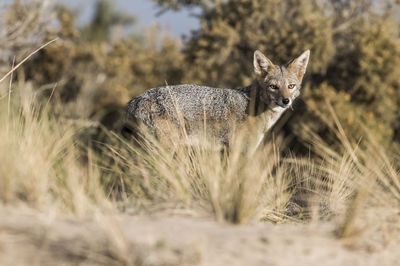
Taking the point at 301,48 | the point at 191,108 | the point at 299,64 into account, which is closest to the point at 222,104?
the point at 191,108

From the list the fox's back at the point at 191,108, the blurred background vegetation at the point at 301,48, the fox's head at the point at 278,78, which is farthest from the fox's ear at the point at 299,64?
the blurred background vegetation at the point at 301,48

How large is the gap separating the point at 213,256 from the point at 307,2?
49.1ft

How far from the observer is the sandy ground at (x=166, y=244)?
3.27 metres

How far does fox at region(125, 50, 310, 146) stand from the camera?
6.79 metres

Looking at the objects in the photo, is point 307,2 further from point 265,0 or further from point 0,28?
point 0,28

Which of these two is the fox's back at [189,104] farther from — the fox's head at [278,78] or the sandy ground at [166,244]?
the sandy ground at [166,244]

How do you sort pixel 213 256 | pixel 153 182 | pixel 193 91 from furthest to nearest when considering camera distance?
pixel 193 91 → pixel 153 182 → pixel 213 256

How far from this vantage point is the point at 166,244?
3305 millimetres

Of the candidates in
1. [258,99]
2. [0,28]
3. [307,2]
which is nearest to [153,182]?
[258,99]

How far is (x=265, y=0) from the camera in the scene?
1548 cm

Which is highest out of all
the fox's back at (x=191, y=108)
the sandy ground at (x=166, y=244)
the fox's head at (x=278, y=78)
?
the fox's head at (x=278, y=78)

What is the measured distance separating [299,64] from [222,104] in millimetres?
1463

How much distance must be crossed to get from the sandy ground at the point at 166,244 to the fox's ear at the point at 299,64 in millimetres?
3986

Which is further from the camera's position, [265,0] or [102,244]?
[265,0]
